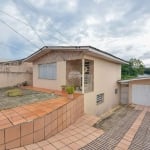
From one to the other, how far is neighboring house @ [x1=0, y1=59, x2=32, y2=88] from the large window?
2.69 meters

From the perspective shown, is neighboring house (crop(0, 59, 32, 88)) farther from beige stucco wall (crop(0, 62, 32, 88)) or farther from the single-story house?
the single-story house

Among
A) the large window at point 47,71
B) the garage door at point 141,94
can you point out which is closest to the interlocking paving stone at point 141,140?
the large window at point 47,71

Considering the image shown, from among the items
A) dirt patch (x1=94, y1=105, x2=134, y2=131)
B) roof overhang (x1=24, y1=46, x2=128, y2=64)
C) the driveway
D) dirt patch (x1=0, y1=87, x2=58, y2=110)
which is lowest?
dirt patch (x1=94, y1=105, x2=134, y2=131)

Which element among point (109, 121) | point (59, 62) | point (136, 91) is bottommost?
point (109, 121)

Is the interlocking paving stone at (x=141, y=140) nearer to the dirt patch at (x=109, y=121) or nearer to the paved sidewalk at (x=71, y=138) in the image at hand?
the paved sidewalk at (x=71, y=138)

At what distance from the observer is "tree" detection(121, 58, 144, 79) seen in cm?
2797

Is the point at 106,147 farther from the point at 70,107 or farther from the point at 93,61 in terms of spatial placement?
the point at 93,61

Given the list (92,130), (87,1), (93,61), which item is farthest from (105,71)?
(92,130)

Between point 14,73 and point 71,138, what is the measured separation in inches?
439

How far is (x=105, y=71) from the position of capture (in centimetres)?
1176

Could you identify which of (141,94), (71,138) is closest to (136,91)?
(141,94)

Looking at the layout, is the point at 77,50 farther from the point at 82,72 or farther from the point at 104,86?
the point at 104,86

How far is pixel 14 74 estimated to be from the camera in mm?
14016

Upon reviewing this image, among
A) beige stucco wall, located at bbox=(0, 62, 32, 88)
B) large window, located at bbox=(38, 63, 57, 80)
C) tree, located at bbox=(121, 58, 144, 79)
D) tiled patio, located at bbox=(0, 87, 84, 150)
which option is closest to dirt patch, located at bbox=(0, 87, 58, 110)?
tiled patio, located at bbox=(0, 87, 84, 150)
